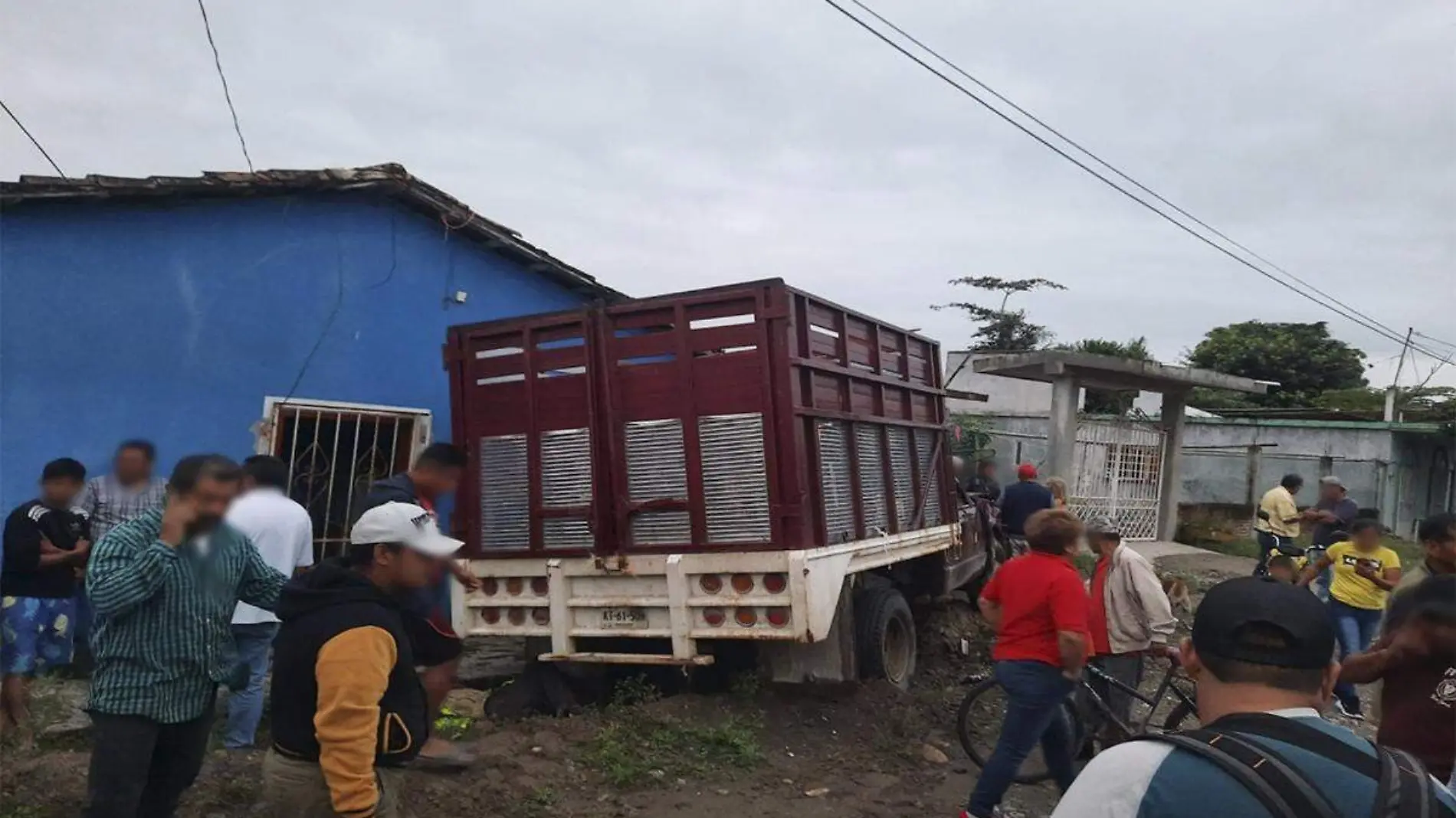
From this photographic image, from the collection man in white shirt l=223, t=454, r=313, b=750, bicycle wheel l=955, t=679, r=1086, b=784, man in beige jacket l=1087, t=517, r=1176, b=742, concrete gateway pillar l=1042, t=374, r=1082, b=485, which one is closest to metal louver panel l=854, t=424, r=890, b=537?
bicycle wheel l=955, t=679, r=1086, b=784

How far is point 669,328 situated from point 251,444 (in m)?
3.45

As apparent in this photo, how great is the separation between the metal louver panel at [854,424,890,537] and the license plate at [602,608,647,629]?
156 cm

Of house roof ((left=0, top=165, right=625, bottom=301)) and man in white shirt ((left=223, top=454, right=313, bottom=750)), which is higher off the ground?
house roof ((left=0, top=165, right=625, bottom=301))

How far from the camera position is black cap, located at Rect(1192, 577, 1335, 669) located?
5.58ft

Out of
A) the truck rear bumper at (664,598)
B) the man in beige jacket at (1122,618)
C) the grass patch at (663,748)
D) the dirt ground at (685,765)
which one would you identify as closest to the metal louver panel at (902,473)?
the truck rear bumper at (664,598)

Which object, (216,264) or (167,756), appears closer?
(167,756)

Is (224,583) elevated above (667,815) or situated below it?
above

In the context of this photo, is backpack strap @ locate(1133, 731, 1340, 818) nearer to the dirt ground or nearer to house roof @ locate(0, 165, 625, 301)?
the dirt ground

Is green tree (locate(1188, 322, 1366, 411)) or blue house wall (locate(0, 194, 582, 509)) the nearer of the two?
blue house wall (locate(0, 194, 582, 509))

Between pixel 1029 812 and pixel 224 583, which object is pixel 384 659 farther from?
pixel 1029 812

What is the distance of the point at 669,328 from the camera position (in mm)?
6418

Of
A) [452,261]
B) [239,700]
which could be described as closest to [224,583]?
[239,700]

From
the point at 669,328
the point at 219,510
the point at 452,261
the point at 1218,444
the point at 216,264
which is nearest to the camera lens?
the point at 219,510

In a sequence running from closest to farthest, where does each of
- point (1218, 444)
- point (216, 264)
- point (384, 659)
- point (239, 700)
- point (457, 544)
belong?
point (384, 659)
point (457, 544)
point (239, 700)
point (216, 264)
point (1218, 444)
